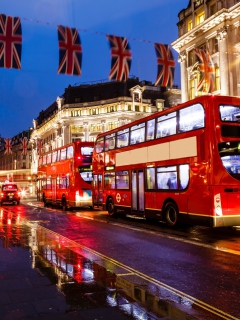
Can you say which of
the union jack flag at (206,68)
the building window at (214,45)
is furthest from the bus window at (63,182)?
the building window at (214,45)

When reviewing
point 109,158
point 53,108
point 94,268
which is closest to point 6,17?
point 109,158

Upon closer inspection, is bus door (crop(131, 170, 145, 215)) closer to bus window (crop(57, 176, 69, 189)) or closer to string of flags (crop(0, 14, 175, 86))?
string of flags (crop(0, 14, 175, 86))

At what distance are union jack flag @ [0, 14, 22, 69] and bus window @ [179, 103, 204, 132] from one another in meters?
6.88

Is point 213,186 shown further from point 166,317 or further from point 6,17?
point 6,17

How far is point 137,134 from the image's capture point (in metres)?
18.4

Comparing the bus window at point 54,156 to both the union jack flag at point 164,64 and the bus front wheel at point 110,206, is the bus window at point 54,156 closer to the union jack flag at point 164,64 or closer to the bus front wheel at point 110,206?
the bus front wheel at point 110,206

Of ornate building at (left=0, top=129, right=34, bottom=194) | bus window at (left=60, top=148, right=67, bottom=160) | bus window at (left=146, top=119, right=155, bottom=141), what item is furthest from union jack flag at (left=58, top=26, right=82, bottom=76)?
ornate building at (left=0, top=129, right=34, bottom=194)

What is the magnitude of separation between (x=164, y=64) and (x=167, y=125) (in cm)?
501

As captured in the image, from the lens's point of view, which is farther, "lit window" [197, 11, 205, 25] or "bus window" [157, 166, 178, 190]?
"lit window" [197, 11, 205, 25]

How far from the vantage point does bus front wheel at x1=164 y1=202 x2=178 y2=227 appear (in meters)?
15.3

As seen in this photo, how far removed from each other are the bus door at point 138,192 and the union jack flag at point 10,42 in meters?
7.28

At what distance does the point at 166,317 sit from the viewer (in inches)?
203

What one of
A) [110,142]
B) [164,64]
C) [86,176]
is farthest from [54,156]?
[164,64]

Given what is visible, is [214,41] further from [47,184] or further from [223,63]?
[47,184]
